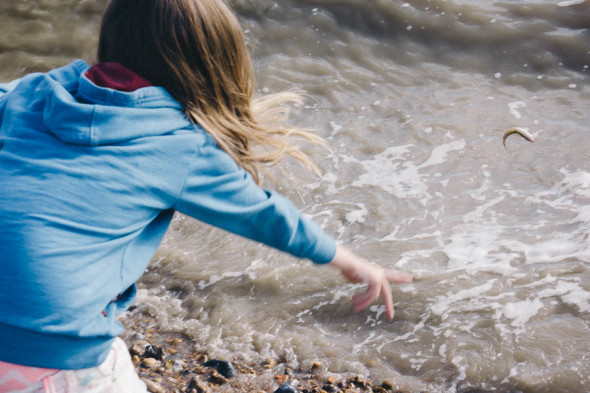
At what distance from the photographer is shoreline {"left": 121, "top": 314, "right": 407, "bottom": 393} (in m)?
3.05

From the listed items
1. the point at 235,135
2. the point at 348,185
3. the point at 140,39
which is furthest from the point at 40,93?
the point at 348,185

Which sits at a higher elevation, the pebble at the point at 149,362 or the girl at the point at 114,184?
the girl at the point at 114,184

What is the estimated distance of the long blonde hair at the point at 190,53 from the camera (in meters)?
1.88

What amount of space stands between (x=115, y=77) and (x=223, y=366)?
1.78 m

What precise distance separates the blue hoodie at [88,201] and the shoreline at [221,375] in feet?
4.17

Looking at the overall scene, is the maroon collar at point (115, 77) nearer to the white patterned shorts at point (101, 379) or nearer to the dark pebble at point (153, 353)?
the white patterned shorts at point (101, 379)

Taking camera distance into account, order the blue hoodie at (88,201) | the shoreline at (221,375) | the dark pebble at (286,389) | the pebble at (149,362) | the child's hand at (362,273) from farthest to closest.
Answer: the pebble at (149,362) < the shoreline at (221,375) < the dark pebble at (286,389) < the child's hand at (362,273) < the blue hoodie at (88,201)

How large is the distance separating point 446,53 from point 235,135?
504 centimetres

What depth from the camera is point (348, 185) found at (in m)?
4.87

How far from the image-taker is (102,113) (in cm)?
170

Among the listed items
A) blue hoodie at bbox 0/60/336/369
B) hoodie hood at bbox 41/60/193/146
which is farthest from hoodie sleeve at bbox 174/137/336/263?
hoodie hood at bbox 41/60/193/146

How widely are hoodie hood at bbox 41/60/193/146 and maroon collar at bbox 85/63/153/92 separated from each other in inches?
1.7

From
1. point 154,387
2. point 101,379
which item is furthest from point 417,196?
point 101,379

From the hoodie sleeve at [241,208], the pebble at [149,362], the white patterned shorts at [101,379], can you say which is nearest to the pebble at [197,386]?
the pebble at [149,362]
